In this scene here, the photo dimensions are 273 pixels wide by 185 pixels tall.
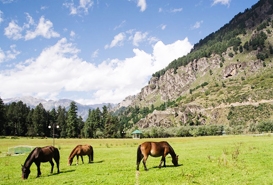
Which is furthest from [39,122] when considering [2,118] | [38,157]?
[38,157]

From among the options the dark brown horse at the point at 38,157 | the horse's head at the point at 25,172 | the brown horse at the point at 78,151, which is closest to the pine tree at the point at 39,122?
the brown horse at the point at 78,151

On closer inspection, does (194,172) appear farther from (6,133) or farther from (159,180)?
(6,133)

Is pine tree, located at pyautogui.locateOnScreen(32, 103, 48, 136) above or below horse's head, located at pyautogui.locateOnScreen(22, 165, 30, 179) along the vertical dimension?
above

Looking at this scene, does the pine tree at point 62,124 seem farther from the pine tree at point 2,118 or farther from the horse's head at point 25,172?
the horse's head at point 25,172

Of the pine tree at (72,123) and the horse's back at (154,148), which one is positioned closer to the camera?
the horse's back at (154,148)

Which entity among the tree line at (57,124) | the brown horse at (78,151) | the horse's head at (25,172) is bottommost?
the horse's head at (25,172)

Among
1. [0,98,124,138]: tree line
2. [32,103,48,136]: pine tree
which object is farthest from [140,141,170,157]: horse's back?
Answer: [32,103,48,136]: pine tree

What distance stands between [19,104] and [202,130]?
122087 millimetres

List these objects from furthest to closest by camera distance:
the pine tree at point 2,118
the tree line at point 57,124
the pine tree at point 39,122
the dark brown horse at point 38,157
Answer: the pine tree at point 39,122 < the tree line at point 57,124 < the pine tree at point 2,118 < the dark brown horse at point 38,157

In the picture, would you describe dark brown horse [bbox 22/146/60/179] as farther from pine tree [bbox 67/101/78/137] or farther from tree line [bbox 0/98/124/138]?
pine tree [bbox 67/101/78/137]

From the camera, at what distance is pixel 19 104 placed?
569ft

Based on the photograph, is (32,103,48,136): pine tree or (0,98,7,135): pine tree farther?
(32,103,48,136): pine tree

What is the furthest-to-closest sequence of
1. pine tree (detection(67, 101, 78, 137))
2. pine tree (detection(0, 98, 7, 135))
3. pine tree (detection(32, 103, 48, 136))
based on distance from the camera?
pine tree (detection(32, 103, 48, 136)) → pine tree (detection(67, 101, 78, 137)) → pine tree (detection(0, 98, 7, 135))

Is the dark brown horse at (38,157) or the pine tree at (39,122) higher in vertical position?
the pine tree at (39,122)
